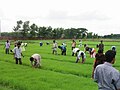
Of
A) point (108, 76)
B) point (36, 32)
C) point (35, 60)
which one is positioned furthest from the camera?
point (36, 32)

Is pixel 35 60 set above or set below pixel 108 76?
below

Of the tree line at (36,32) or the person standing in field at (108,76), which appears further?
the tree line at (36,32)

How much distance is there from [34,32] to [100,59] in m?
107

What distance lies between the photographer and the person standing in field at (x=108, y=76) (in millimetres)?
5469

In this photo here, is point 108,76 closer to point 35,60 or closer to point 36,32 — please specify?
point 35,60

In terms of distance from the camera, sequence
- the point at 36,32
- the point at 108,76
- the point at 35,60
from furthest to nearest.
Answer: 1. the point at 36,32
2. the point at 35,60
3. the point at 108,76

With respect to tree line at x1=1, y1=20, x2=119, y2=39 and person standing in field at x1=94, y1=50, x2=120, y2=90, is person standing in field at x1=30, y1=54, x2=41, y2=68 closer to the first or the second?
person standing in field at x1=94, y1=50, x2=120, y2=90

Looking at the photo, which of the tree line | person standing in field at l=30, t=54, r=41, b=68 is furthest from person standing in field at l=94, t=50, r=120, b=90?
the tree line

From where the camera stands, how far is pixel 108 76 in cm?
557

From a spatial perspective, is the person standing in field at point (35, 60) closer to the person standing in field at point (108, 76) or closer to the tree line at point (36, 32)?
the person standing in field at point (108, 76)

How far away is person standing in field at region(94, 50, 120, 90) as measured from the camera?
5.47 meters

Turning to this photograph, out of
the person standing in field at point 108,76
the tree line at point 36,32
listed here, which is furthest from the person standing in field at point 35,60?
the tree line at point 36,32

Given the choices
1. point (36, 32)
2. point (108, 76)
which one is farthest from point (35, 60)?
point (36, 32)

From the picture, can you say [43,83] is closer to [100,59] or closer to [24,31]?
[100,59]
